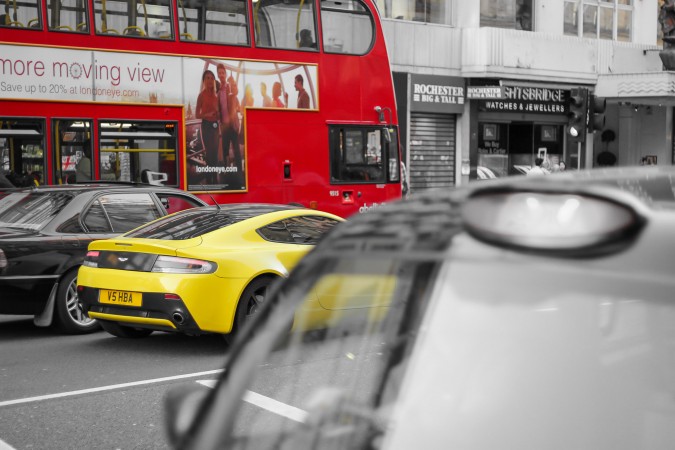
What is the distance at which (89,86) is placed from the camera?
1378 cm

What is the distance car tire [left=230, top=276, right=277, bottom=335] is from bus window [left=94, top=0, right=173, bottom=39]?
6.31 meters

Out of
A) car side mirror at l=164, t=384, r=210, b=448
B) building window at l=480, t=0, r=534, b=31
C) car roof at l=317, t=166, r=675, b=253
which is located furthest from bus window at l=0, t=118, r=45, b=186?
building window at l=480, t=0, r=534, b=31

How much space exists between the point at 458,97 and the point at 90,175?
15.6 meters

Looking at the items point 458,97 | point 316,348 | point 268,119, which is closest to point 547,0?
point 458,97

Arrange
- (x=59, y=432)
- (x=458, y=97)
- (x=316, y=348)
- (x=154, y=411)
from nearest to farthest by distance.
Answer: (x=316, y=348)
(x=59, y=432)
(x=154, y=411)
(x=458, y=97)

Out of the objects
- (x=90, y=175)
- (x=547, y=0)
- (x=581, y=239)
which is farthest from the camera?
(x=547, y=0)

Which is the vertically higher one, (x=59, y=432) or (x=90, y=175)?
(x=90, y=175)

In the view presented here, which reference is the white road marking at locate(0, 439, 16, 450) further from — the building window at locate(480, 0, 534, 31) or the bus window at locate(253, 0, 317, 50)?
the building window at locate(480, 0, 534, 31)

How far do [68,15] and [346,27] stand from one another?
4.71m

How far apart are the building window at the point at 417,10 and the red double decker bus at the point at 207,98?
30.9 feet

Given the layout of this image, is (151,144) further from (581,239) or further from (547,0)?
(547,0)

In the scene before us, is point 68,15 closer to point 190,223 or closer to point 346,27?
point 346,27

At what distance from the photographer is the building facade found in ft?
87.6

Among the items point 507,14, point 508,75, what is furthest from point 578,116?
point 507,14
